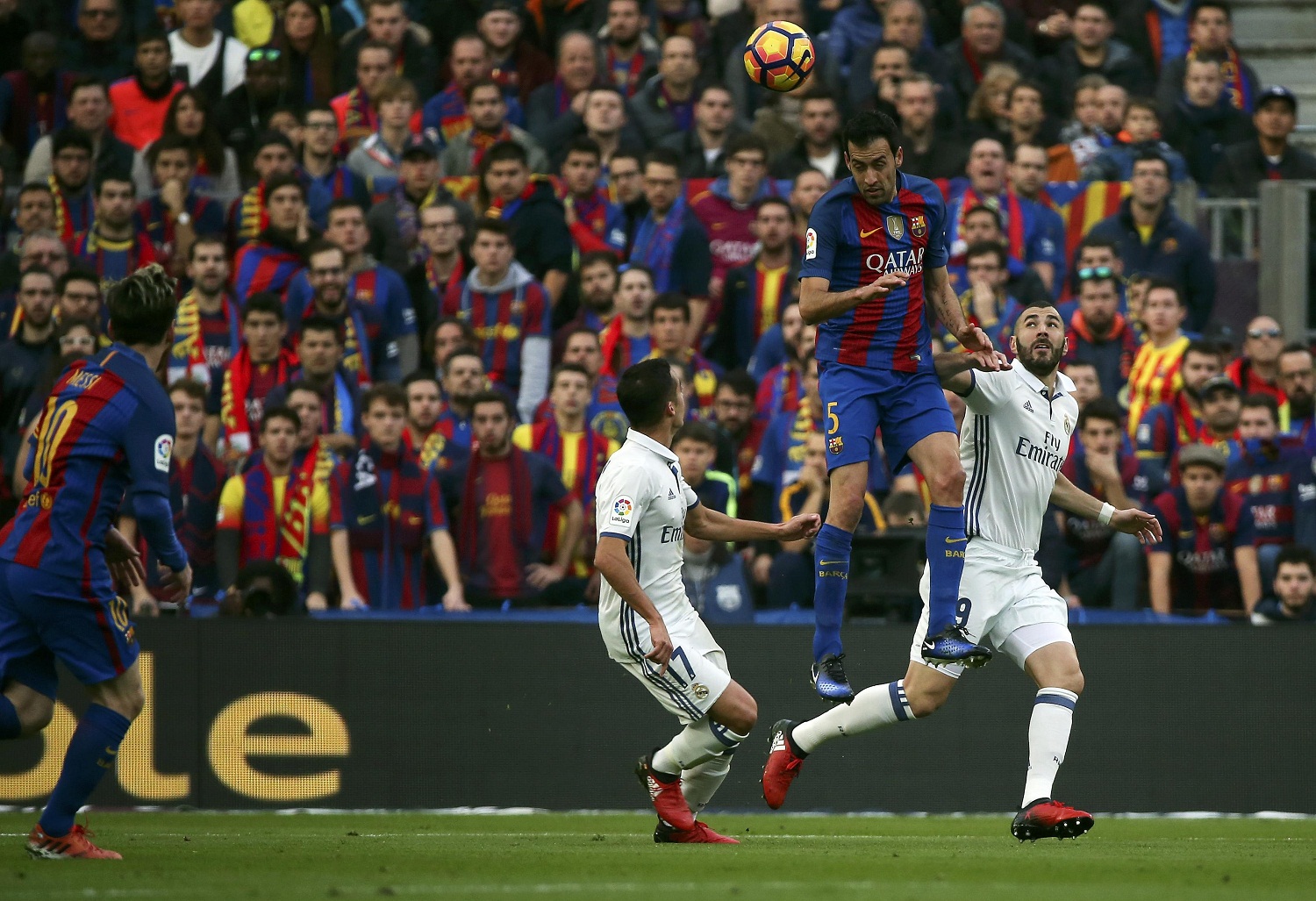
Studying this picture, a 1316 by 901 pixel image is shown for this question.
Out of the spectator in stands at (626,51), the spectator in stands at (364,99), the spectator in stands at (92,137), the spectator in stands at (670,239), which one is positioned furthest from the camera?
the spectator in stands at (626,51)

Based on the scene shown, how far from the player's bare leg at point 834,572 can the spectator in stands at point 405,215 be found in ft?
22.8

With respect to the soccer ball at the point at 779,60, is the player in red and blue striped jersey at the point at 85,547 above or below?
below

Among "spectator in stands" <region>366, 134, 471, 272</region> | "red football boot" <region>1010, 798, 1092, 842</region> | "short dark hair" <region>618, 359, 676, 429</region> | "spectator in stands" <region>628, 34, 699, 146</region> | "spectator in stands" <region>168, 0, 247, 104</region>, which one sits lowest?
"red football boot" <region>1010, 798, 1092, 842</region>

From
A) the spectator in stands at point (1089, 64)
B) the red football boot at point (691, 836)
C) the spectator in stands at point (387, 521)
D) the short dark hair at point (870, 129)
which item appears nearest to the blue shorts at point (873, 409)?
the short dark hair at point (870, 129)

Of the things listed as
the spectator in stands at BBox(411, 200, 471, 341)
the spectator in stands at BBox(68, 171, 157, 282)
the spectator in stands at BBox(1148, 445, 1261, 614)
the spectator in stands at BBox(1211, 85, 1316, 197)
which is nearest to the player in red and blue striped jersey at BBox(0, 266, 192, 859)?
the spectator in stands at BBox(411, 200, 471, 341)

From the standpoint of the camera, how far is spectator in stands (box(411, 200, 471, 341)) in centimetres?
1495

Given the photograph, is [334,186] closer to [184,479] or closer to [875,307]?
[184,479]

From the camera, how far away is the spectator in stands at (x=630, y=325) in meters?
14.2

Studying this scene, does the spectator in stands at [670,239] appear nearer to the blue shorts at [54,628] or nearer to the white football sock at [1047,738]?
the white football sock at [1047,738]

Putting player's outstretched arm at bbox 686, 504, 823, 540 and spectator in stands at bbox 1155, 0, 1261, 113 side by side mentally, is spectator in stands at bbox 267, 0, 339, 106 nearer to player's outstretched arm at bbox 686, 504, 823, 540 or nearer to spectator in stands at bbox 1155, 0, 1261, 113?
spectator in stands at bbox 1155, 0, 1261, 113

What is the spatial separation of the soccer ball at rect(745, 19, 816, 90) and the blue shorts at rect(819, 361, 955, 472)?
1.55 meters

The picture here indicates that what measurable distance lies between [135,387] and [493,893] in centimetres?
273

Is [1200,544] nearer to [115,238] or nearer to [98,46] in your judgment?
[115,238]

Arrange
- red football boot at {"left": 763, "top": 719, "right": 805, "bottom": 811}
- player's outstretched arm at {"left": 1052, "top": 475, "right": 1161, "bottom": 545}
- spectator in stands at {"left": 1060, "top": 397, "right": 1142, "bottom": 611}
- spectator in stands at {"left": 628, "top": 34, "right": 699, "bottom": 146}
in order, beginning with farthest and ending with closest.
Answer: spectator in stands at {"left": 628, "top": 34, "right": 699, "bottom": 146} < spectator in stands at {"left": 1060, "top": 397, "right": 1142, "bottom": 611} < player's outstretched arm at {"left": 1052, "top": 475, "right": 1161, "bottom": 545} < red football boot at {"left": 763, "top": 719, "right": 805, "bottom": 811}
